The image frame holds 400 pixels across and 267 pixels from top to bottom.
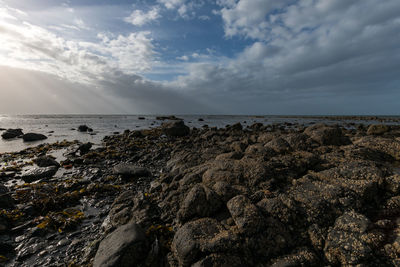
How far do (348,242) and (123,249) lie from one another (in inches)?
187

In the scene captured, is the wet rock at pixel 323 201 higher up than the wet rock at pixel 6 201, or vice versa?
the wet rock at pixel 323 201

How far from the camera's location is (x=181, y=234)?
441cm

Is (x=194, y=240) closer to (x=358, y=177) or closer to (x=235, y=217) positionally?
(x=235, y=217)

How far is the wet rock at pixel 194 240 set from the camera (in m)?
3.92

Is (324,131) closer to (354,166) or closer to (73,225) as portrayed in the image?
(354,166)

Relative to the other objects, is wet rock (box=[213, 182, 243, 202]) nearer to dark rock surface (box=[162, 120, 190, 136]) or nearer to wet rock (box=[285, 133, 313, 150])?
wet rock (box=[285, 133, 313, 150])

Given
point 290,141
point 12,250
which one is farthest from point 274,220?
point 12,250

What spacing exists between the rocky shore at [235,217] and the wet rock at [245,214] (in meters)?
0.02

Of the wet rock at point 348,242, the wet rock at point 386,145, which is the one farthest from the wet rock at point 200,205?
the wet rock at point 386,145

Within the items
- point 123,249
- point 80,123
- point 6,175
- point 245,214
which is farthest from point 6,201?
point 80,123

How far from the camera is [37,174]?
10.4 meters

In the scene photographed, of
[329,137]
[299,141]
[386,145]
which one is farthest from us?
[329,137]

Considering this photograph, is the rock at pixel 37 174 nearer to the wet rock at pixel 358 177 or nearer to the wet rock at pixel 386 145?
the wet rock at pixel 358 177

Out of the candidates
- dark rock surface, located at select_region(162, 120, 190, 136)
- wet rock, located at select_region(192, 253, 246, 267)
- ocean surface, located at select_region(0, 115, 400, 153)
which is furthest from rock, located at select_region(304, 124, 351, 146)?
ocean surface, located at select_region(0, 115, 400, 153)
